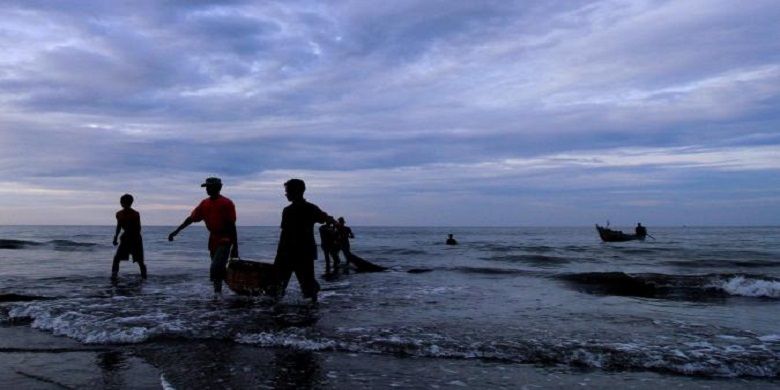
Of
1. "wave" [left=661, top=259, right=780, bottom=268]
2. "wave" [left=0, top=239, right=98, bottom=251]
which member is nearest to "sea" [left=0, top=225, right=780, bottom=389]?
"wave" [left=661, top=259, right=780, bottom=268]

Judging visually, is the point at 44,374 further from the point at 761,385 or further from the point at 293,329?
the point at 761,385

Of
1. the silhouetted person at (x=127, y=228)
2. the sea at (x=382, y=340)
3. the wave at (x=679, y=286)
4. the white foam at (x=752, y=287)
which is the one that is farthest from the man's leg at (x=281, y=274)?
the white foam at (x=752, y=287)

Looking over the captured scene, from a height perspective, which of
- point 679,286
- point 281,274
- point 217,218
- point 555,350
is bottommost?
point 679,286

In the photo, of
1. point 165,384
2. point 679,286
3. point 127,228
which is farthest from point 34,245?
point 165,384

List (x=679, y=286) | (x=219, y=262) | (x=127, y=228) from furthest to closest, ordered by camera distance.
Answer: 1. (x=679, y=286)
2. (x=127, y=228)
3. (x=219, y=262)

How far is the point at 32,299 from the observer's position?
9.29m

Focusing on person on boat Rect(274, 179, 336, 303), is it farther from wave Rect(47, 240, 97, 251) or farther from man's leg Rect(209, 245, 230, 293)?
wave Rect(47, 240, 97, 251)

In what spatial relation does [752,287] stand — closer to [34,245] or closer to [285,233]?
[285,233]

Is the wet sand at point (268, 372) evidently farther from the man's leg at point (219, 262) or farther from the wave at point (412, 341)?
the man's leg at point (219, 262)

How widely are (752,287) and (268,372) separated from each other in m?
12.3

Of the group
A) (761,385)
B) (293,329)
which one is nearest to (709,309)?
(761,385)

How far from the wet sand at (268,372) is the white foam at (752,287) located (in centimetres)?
887

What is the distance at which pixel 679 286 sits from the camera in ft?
44.7

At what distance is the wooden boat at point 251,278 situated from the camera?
9188 mm
